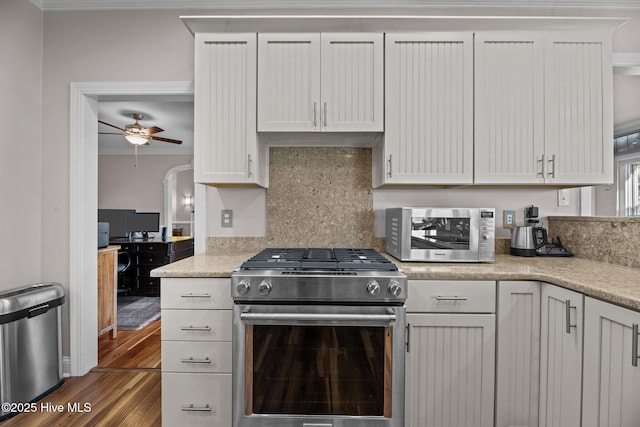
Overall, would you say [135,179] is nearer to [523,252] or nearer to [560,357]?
[523,252]

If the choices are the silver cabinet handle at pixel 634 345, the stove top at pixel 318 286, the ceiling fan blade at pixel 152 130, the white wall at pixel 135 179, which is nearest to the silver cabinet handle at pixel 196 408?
the stove top at pixel 318 286

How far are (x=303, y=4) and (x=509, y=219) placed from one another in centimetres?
202

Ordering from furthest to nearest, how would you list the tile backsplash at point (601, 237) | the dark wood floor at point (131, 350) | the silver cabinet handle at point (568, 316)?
1. the dark wood floor at point (131, 350)
2. the tile backsplash at point (601, 237)
3. the silver cabinet handle at point (568, 316)

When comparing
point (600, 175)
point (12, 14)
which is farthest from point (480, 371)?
point (12, 14)

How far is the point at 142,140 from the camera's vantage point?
4547 mm

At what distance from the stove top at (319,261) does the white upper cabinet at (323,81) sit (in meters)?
0.72

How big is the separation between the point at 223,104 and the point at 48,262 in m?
1.70

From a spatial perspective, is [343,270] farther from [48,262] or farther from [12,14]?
[12,14]

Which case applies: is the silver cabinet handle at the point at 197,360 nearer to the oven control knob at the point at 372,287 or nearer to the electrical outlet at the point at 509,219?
the oven control knob at the point at 372,287

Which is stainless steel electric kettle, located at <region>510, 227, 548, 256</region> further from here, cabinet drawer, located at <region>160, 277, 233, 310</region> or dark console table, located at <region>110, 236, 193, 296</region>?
dark console table, located at <region>110, 236, 193, 296</region>

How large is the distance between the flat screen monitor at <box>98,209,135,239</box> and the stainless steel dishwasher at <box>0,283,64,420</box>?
3316mm

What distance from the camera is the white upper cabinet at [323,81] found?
1937 mm

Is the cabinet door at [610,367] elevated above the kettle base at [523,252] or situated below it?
below

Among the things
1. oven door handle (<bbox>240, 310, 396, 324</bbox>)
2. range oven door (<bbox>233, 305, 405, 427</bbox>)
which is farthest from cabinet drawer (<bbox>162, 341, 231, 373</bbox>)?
oven door handle (<bbox>240, 310, 396, 324</bbox>)
